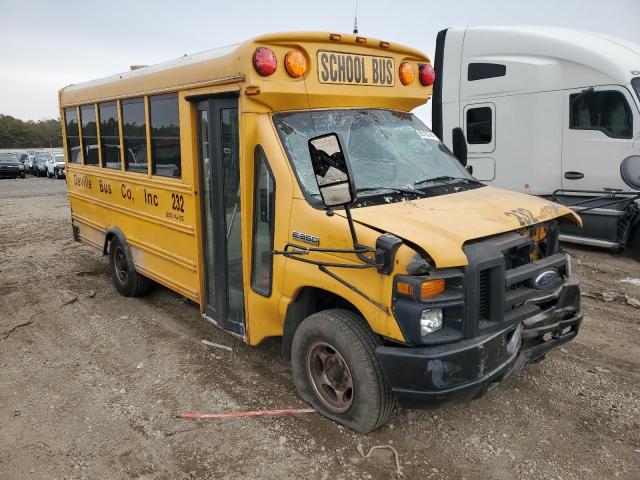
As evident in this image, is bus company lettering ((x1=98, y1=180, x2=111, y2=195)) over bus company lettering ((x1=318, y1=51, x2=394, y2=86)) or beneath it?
beneath

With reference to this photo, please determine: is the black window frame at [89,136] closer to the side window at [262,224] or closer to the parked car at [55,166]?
the side window at [262,224]

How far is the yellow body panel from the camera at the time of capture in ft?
10.6

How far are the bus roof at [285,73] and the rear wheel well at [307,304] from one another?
4.69ft

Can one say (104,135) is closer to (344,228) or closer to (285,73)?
(285,73)

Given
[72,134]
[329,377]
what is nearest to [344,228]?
[329,377]

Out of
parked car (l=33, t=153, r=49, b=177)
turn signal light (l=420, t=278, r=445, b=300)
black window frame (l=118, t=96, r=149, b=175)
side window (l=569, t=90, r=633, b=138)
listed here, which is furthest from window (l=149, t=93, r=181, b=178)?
parked car (l=33, t=153, r=49, b=177)

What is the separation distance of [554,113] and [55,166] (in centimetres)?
2731

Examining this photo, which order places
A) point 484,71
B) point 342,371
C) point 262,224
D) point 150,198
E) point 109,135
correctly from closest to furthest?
point 342,371, point 262,224, point 150,198, point 109,135, point 484,71

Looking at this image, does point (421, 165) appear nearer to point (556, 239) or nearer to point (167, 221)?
point (556, 239)

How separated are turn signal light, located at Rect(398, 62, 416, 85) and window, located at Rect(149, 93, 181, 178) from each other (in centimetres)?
207

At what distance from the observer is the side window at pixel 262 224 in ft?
12.9

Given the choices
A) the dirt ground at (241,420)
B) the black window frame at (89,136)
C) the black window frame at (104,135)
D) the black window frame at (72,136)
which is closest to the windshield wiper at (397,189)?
the dirt ground at (241,420)

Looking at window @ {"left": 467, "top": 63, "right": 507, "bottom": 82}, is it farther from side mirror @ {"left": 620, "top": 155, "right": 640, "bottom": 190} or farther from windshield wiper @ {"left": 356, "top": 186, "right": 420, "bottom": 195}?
windshield wiper @ {"left": 356, "top": 186, "right": 420, "bottom": 195}

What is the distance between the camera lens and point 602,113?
25.8 ft
